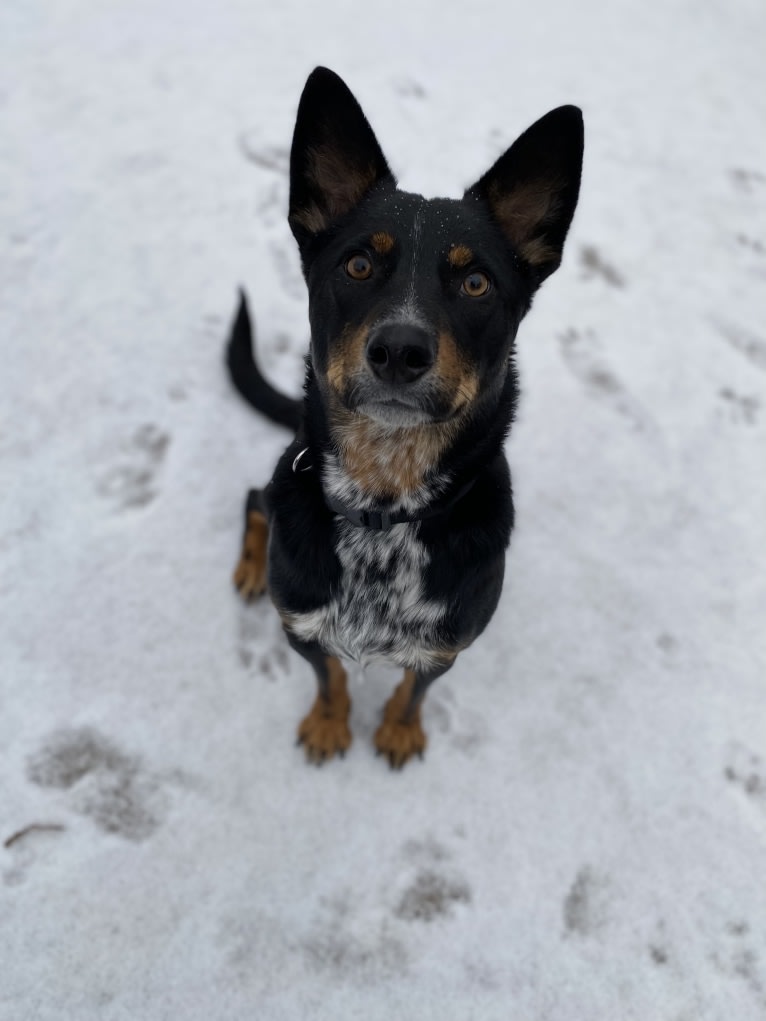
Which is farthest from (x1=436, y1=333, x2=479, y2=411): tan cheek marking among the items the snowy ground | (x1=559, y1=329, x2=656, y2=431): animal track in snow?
(x1=559, y1=329, x2=656, y2=431): animal track in snow

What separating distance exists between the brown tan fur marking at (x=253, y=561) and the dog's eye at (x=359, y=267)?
1339 millimetres

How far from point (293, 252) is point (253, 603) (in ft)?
7.10

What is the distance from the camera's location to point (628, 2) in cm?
621

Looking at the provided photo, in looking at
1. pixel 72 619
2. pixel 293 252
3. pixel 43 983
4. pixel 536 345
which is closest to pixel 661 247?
pixel 536 345

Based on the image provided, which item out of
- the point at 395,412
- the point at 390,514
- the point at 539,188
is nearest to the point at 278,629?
the point at 390,514

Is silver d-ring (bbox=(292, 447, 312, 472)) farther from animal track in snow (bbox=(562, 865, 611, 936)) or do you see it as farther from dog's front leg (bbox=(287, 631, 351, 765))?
animal track in snow (bbox=(562, 865, 611, 936))

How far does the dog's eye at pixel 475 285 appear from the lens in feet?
6.70

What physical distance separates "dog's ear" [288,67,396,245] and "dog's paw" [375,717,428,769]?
6.07 ft

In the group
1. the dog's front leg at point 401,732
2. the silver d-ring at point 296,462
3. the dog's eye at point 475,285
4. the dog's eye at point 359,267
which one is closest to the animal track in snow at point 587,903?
the dog's front leg at point 401,732

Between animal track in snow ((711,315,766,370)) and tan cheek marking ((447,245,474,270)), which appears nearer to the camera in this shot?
tan cheek marking ((447,245,474,270))

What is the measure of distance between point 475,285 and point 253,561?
64.4 inches

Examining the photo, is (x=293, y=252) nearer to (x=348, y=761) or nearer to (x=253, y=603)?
(x=253, y=603)

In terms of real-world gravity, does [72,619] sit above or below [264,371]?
below

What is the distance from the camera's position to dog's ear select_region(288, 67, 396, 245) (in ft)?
6.59
